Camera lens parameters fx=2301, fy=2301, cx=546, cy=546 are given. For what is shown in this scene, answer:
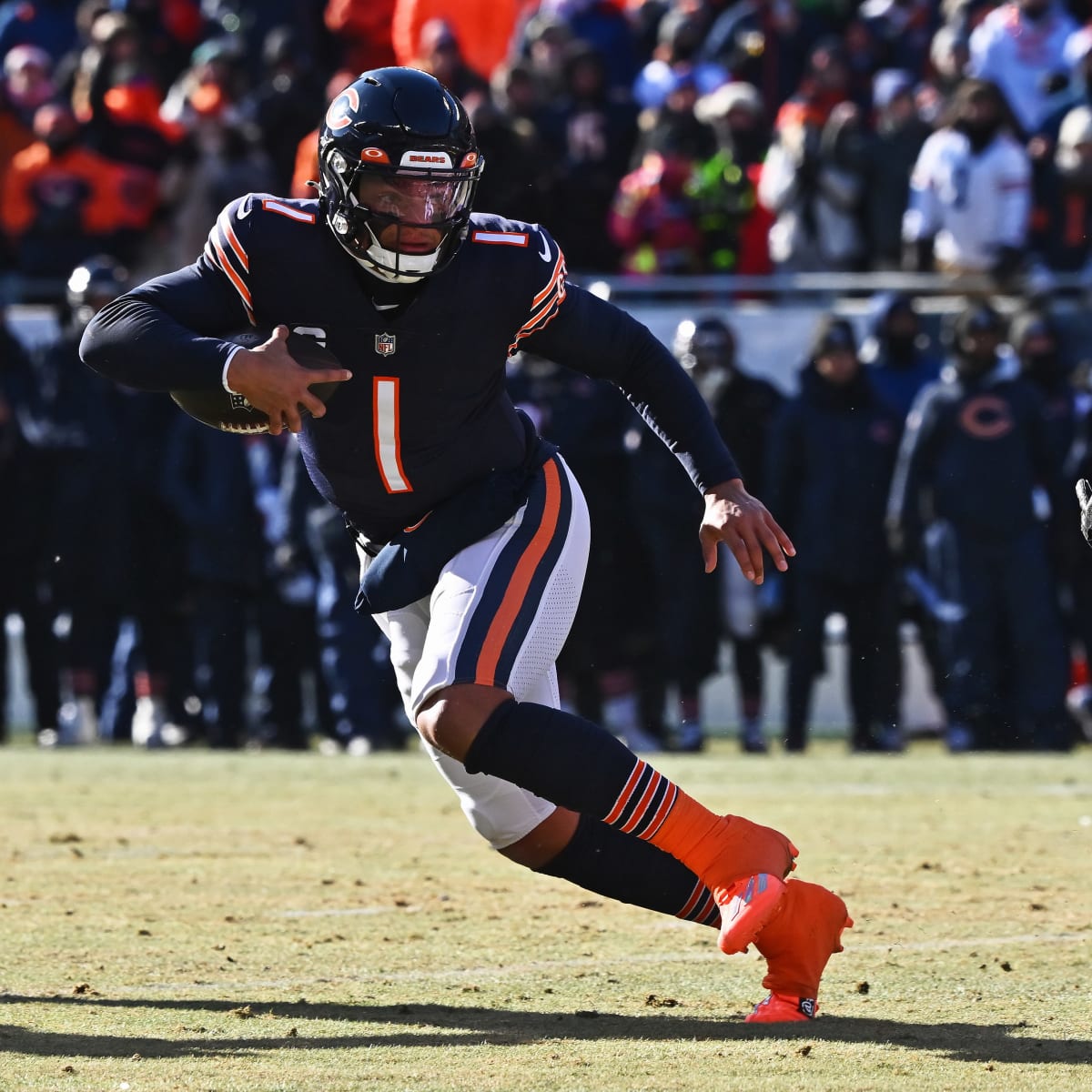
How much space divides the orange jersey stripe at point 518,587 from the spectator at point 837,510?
6.85 m

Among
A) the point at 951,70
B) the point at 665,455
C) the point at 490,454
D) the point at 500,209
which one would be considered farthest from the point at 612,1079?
the point at 951,70

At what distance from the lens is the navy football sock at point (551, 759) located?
487 centimetres

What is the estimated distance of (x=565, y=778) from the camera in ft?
16.0

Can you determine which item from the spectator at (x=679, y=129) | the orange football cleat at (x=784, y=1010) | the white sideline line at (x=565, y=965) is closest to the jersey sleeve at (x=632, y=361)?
the orange football cleat at (x=784, y=1010)

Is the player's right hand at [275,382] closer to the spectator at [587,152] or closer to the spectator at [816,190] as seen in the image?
the spectator at [587,152]

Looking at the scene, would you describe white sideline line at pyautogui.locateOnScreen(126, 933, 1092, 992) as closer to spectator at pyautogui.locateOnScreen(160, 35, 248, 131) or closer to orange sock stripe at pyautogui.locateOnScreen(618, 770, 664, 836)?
orange sock stripe at pyautogui.locateOnScreen(618, 770, 664, 836)

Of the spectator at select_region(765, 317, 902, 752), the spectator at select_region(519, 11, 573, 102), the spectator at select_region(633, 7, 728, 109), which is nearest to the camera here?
the spectator at select_region(765, 317, 902, 752)

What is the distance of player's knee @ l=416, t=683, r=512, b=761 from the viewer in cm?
492

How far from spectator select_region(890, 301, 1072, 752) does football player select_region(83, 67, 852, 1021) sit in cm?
683

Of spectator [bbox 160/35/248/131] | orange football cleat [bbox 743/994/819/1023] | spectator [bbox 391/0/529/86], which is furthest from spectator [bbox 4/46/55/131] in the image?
orange football cleat [bbox 743/994/819/1023]

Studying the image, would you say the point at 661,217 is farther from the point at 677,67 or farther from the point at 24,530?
the point at 24,530

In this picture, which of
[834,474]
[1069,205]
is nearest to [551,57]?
[1069,205]

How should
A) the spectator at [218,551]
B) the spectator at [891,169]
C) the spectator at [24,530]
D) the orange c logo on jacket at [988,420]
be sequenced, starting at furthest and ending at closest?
1. the spectator at [891,169]
2. the spectator at [24,530]
3. the spectator at [218,551]
4. the orange c logo on jacket at [988,420]

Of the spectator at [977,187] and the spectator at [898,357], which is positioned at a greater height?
the spectator at [977,187]
